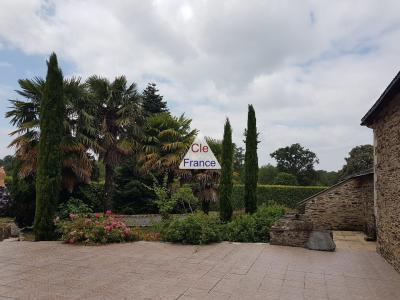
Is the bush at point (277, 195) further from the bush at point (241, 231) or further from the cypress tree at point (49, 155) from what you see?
the cypress tree at point (49, 155)

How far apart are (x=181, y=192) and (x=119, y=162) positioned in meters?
4.98

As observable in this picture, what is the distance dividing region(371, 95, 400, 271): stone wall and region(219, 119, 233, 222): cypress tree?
193 inches

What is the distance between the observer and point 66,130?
12.6m

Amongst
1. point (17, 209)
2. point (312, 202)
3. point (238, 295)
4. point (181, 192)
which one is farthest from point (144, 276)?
point (312, 202)

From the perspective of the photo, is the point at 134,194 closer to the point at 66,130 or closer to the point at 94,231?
the point at 66,130

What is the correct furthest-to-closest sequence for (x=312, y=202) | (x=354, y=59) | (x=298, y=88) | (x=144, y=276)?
(x=312, y=202) < (x=298, y=88) < (x=354, y=59) < (x=144, y=276)

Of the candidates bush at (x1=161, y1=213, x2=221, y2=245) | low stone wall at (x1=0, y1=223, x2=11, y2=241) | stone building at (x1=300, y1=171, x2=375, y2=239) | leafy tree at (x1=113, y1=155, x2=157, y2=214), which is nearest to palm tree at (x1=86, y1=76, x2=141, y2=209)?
leafy tree at (x1=113, y1=155, x2=157, y2=214)

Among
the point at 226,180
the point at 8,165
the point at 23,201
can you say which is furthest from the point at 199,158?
the point at 8,165

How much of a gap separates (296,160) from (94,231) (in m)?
41.4

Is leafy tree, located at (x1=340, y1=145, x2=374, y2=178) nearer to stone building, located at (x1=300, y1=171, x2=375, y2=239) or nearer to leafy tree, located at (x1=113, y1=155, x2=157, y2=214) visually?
stone building, located at (x1=300, y1=171, x2=375, y2=239)

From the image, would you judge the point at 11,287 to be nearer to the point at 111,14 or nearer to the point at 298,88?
the point at 111,14

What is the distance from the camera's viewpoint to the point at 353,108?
1220 centimetres

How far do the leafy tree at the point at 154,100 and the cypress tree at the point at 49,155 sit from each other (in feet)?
40.9

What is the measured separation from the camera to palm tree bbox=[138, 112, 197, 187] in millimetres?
15711
